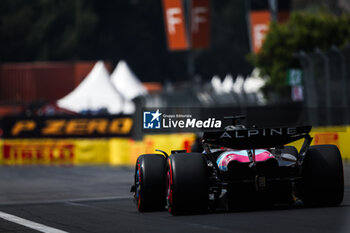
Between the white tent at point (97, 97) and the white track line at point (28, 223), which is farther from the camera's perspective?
the white tent at point (97, 97)

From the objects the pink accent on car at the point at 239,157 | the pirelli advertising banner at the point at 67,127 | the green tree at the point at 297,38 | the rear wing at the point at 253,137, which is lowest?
the pirelli advertising banner at the point at 67,127

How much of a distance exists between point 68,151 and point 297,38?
12.5 metres

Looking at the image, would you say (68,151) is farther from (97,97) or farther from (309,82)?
(309,82)

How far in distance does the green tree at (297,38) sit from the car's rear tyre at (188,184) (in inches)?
1145

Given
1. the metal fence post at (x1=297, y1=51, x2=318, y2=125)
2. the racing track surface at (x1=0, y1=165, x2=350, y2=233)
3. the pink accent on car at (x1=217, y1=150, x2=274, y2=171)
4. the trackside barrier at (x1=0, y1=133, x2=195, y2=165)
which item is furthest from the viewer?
the trackside barrier at (x1=0, y1=133, x2=195, y2=165)

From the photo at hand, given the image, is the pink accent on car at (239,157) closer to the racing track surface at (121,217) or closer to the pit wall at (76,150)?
the racing track surface at (121,217)

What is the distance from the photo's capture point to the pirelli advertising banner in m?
38.3

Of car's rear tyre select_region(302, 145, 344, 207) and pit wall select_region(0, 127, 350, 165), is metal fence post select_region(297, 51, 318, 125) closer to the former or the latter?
pit wall select_region(0, 127, 350, 165)

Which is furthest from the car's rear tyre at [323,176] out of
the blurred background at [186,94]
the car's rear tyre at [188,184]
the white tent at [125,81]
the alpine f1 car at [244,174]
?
the white tent at [125,81]

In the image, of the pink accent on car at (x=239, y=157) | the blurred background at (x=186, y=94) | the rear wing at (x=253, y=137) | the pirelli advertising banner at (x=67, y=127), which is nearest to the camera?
the pink accent on car at (x=239, y=157)

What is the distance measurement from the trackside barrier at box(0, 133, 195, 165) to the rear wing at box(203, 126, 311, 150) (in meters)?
19.2

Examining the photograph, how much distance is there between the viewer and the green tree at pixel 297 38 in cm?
4103

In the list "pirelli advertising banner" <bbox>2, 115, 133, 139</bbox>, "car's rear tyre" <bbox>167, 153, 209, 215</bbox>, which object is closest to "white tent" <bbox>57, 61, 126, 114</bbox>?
"pirelli advertising banner" <bbox>2, 115, 133, 139</bbox>

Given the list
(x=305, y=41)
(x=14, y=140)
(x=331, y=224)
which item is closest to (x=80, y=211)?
(x=331, y=224)
